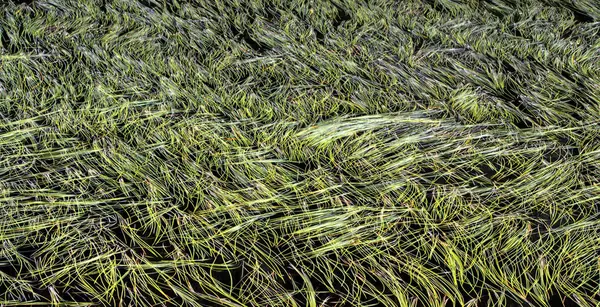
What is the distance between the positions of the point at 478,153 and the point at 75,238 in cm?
78

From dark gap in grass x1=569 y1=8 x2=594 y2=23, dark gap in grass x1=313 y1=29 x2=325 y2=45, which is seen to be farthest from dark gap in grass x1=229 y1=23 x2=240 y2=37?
dark gap in grass x1=569 y1=8 x2=594 y2=23

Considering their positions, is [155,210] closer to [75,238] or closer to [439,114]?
[75,238]

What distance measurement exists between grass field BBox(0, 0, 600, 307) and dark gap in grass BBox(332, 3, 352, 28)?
14 millimetres

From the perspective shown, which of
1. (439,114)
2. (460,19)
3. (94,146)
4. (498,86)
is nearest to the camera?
(94,146)

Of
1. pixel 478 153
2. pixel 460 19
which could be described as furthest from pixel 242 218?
pixel 460 19

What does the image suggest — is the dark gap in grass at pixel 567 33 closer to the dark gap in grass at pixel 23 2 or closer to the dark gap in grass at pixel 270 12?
the dark gap in grass at pixel 270 12

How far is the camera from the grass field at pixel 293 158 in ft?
3.02

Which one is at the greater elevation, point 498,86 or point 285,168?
point 498,86

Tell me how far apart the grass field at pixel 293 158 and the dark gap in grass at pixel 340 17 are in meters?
0.01

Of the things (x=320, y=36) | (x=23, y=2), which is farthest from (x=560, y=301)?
(x=23, y=2)

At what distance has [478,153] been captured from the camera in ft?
3.84

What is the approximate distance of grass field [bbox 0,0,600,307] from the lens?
3.02 feet

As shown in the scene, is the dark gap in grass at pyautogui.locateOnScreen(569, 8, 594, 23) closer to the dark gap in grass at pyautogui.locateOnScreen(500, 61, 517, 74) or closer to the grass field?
the grass field

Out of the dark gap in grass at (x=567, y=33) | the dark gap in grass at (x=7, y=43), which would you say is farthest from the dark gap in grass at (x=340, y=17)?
the dark gap in grass at (x=7, y=43)
